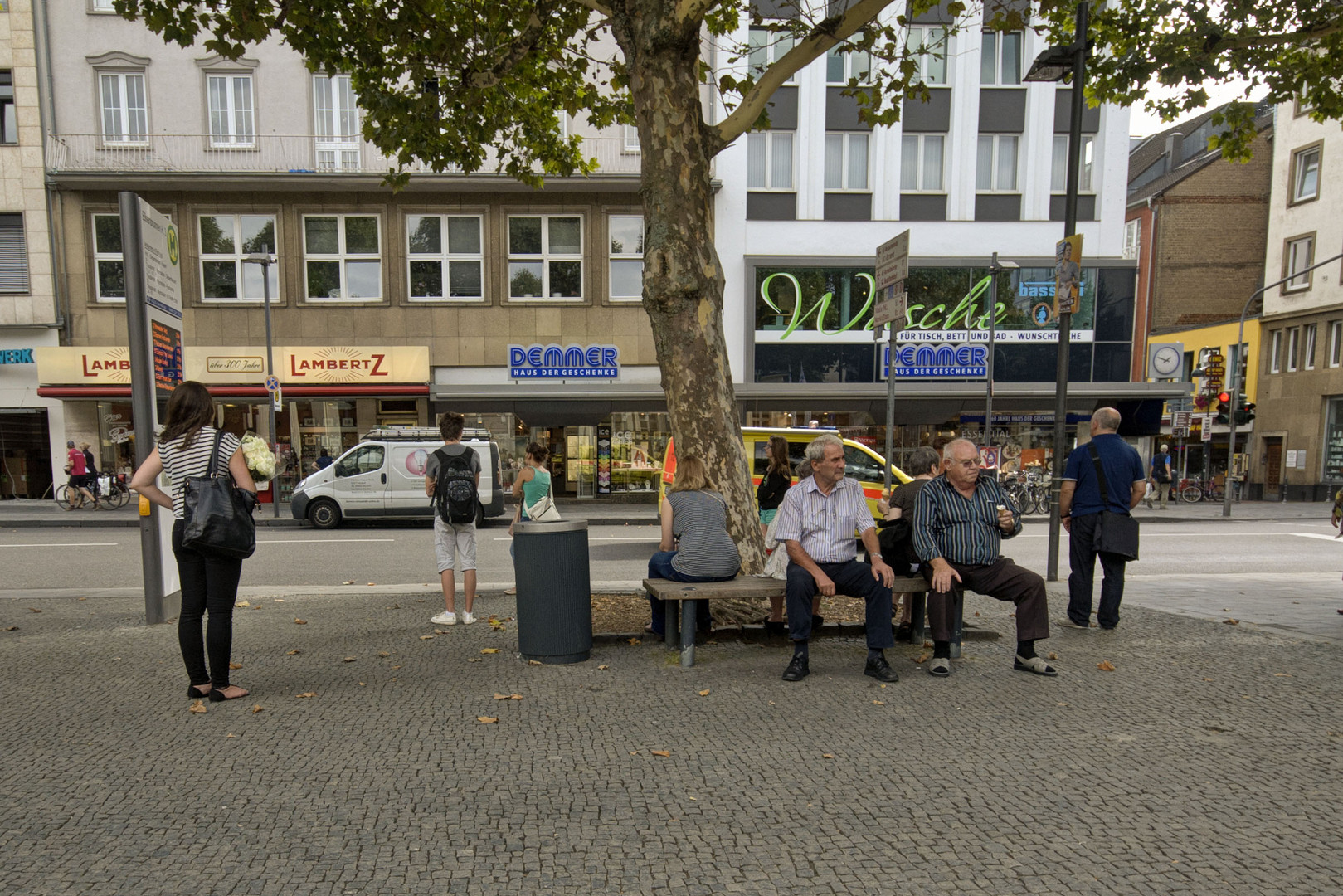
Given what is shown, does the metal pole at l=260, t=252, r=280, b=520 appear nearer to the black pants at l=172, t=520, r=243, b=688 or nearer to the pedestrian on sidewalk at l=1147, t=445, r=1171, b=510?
the black pants at l=172, t=520, r=243, b=688

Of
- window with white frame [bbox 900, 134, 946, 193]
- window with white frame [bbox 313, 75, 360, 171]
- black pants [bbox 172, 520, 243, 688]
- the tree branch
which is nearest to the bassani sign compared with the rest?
window with white frame [bbox 900, 134, 946, 193]

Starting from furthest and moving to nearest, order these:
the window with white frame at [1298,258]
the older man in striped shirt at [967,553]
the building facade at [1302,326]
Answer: the window with white frame at [1298,258] → the building facade at [1302,326] → the older man in striped shirt at [967,553]

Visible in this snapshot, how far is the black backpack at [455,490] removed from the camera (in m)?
6.35

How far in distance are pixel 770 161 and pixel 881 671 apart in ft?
59.5

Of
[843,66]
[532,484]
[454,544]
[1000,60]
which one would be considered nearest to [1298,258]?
[1000,60]

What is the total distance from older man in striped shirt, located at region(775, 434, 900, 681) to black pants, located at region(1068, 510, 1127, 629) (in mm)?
2292

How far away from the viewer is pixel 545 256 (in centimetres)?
1997

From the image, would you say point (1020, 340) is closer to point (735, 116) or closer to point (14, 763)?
point (735, 116)

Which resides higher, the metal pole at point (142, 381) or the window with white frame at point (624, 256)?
the window with white frame at point (624, 256)

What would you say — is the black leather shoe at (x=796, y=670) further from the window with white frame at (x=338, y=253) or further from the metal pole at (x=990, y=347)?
the window with white frame at (x=338, y=253)

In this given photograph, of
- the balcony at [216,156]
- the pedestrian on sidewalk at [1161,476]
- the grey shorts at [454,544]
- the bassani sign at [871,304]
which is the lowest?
the pedestrian on sidewalk at [1161,476]

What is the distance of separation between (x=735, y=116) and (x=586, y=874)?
18.2ft

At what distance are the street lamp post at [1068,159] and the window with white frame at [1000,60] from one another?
1394 centimetres

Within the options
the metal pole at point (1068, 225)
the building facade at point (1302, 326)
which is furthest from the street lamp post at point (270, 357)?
the building facade at point (1302, 326)
